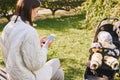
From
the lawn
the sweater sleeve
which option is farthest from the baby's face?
the sweater sleeve

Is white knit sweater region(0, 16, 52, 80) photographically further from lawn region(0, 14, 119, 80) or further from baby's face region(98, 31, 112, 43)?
lawn region(0, 14, 119, 80)

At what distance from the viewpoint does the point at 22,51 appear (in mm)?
3395

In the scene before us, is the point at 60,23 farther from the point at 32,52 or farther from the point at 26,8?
the point at 32,52

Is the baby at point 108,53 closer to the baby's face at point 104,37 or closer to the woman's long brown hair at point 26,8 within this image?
the baby's face at point 104,37

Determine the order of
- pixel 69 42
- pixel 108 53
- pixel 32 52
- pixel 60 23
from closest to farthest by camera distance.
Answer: pixel 32 52 < pixel 108 53 < pixel 69 42 < pixel 60 23

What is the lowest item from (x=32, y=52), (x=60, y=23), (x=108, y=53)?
(x=60, y=23)

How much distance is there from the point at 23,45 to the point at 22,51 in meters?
0.06

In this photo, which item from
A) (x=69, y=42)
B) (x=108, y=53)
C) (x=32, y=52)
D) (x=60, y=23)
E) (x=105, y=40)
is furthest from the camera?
(x=60, y=23)

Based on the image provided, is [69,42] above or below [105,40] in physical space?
below

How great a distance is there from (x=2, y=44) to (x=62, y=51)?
12.9ft

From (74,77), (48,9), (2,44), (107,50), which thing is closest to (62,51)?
(74,77)

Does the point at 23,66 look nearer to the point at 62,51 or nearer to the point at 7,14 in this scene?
the point at 62,51

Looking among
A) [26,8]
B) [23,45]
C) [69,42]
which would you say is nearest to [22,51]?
[23,45]

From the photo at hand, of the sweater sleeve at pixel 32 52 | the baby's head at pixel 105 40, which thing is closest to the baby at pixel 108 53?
the baby's head at pixel 105 40
